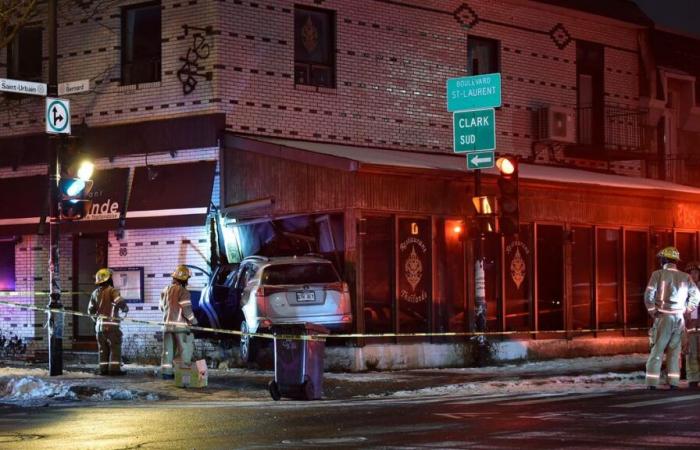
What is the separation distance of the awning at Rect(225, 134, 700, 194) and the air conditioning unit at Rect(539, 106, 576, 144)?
2.44 ft

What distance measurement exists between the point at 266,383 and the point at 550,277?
324 inches

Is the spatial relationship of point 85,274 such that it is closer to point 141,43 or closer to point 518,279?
point 141,43

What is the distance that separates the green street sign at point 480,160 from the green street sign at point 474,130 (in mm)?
121

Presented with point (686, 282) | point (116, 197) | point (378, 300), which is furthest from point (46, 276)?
point (686, 282)

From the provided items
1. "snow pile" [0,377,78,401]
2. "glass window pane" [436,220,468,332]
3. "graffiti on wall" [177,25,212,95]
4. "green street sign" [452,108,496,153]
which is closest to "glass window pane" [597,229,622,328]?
"glass window pane" [436,220,468,332]

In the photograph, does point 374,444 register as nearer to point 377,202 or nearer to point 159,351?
point 377,202

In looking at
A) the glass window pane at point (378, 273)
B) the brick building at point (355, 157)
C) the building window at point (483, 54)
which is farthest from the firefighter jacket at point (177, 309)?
the building window at point (483, 54)

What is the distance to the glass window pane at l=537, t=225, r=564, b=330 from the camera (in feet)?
75.2

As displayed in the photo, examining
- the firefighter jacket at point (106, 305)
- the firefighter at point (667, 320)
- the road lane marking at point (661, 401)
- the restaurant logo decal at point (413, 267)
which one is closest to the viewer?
the road lane marking at point (661, 401)

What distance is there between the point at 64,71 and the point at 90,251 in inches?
151

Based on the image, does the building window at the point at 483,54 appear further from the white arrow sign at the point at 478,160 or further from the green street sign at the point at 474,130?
the white arrow sign at the point at 478,160

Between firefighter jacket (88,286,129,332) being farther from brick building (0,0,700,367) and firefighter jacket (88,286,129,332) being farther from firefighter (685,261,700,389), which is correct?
firefighter (685,261,700,389)

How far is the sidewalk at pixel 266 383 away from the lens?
15.5 metres

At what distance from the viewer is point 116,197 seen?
22406 millimetres
